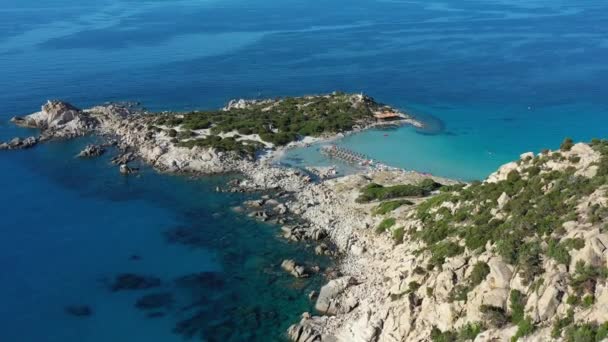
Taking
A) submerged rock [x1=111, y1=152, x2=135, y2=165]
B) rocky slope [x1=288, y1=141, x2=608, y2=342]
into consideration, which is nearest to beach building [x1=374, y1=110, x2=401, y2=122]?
submerged rock [x1=111, y1=152, x2=135, y2=165]

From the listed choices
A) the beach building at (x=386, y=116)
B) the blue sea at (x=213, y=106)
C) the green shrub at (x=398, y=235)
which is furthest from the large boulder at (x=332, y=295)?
the beach building at (x=386, y=116)

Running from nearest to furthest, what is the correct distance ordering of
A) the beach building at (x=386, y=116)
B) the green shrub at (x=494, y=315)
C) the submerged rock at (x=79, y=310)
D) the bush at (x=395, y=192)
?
the green shrub at (x=494, y=315), the submerged rock at (x=79, y=310), the bush at (x=395, y=192), the beach building at (x=386, y=116)

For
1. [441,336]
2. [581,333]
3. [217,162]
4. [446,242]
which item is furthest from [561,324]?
[217,162]

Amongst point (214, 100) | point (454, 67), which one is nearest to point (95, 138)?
point (214, 100)

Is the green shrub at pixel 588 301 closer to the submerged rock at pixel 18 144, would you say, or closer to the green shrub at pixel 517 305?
the green shrub at pixel 517 305

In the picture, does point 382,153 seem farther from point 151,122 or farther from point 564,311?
point 564,311
